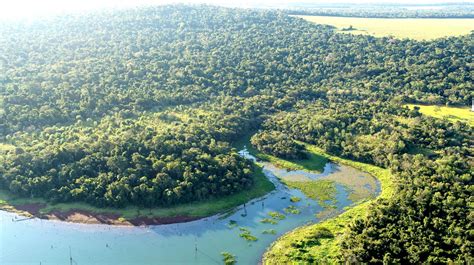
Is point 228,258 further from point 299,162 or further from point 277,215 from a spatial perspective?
point 299,162

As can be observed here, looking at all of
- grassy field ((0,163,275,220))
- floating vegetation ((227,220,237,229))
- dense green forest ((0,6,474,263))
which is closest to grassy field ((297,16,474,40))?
dense green forest ((0,6,474,263))

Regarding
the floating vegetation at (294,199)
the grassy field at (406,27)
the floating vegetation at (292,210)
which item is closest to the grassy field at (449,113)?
the floating vegetation at (294,199)

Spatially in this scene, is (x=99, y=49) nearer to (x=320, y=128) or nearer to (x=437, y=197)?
(x=320, y=128)

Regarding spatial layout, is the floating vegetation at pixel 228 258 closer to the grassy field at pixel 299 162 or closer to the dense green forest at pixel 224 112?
the dense green forest at pixel 224 112

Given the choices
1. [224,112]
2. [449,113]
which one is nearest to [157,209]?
[224,112]

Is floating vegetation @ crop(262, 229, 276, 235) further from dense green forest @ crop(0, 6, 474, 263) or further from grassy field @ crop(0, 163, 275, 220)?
grassy field @ crop(0, 163, 275, 220)

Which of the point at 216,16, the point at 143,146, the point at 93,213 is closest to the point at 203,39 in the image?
the point at 216,16
